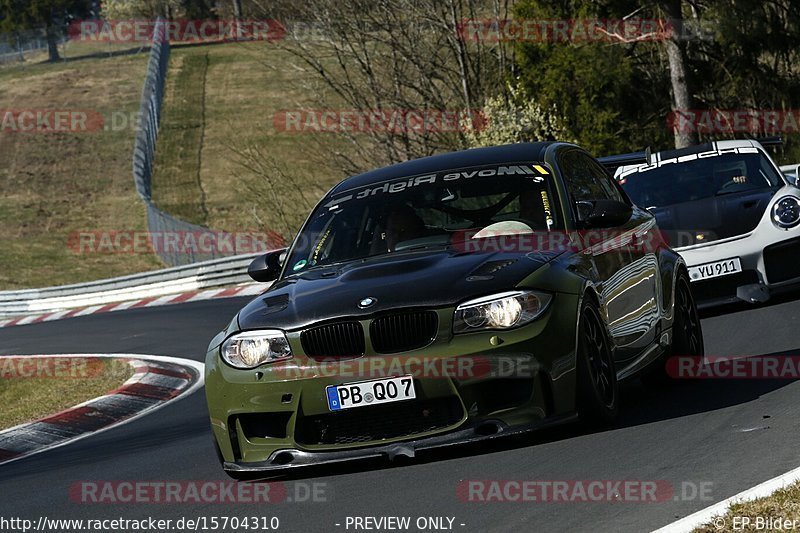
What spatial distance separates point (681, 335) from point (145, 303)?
59.3 ft

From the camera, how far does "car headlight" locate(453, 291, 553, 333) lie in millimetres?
6215

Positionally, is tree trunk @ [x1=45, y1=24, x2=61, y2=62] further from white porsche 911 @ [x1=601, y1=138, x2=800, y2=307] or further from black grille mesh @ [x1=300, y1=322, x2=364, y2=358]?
black grille mesh @ [x1=300, y1=322, x2=364, y2=358]

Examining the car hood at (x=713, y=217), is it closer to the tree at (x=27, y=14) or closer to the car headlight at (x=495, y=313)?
the car headlight at (x=495, y=313)

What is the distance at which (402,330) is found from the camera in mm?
6234

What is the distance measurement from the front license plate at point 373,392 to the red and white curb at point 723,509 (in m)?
1.58

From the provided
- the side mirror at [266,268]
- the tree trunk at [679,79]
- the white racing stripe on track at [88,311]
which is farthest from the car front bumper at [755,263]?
the tree trunk at [679,79]

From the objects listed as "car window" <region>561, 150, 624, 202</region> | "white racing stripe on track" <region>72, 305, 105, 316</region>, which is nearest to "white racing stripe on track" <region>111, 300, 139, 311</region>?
"white racing stripe on track" <region>72, 305, 105, 316</region>

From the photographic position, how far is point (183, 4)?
10150cm

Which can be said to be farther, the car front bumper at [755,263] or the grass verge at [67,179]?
the grass verge at [67,179]

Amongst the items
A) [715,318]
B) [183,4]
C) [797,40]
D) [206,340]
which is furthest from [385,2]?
[183,4]

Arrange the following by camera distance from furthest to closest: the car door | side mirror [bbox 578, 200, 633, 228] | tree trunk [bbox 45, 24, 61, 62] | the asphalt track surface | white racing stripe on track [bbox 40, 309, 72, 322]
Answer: tree trunk [bbox 45, 24, 61, 62] → white racing stripe on track [bbox 40, 309, 72, 322] → the car door → side mirror [bbox 578, 200, 633, 228] → the asphalt track surface

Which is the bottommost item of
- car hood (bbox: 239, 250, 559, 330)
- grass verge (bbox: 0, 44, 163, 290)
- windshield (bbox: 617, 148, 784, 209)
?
grass verge (bbox: 0, 44, 163, 290)

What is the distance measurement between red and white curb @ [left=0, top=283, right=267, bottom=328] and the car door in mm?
13963

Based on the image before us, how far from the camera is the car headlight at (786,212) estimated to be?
38.8 feet
